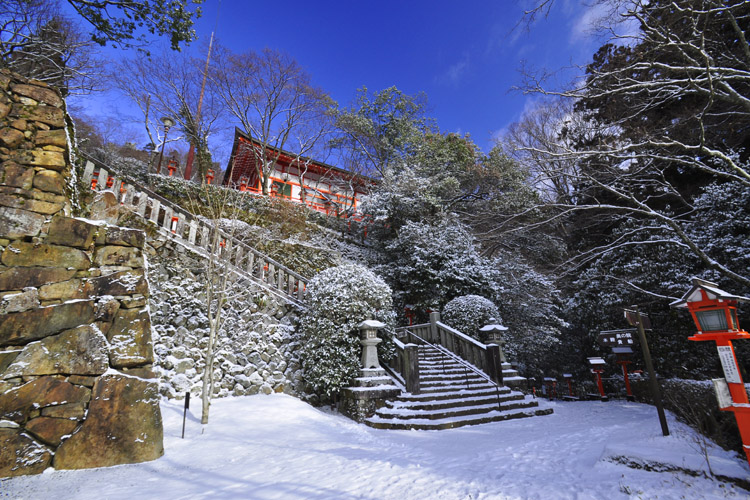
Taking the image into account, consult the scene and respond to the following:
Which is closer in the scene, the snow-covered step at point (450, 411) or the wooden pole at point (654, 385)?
the wooden pole at point (654, 385)

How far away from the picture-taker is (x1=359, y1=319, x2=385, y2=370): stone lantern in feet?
25.8

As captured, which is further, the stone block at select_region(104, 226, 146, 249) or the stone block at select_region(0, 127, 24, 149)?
the stone block at select_region(104, 226, 146, 249)

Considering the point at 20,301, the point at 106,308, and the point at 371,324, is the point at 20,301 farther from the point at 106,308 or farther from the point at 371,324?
the point at 371,324

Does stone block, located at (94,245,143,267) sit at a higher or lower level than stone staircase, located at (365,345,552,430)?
higher

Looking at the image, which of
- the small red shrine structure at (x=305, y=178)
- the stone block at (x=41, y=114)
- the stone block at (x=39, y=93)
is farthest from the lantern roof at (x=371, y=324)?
the small red shrine structure at (x=305, y=178)

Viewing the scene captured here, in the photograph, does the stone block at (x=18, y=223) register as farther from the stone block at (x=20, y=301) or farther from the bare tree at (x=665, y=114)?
the bare tree at (x=665, y=114)

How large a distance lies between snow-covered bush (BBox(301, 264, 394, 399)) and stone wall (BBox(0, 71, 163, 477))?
3.94m

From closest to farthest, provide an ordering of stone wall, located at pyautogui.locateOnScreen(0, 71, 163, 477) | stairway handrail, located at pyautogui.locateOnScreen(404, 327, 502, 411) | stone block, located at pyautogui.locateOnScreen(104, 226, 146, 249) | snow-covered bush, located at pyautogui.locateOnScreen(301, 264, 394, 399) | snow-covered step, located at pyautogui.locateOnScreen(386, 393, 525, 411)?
stone wall, located at pyautogui.locateOnScreen(0, 71, 163, 477), stone block, located at pyautogui.locateOnScreen(104, 226, 146, 249), snow-covered step, located at pyautogui.locateOnScreen(386, 393, 525, 411), snow-covered bush, located at pyautogui.locateOnScreen(301, 264, 394, 399), stairway handrail, located at pyautogui.locateOnScreen(404, 327, 502, 411)

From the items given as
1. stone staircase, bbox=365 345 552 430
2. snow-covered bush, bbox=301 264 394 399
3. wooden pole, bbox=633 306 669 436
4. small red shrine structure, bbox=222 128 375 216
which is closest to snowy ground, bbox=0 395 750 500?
wooden pole, bbox=633 306 669 436

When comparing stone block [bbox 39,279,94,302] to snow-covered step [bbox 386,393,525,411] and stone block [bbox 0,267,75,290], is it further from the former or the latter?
snow-covered step [bbox 386,393,525,411]

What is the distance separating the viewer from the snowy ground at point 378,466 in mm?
3410

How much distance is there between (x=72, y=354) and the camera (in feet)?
13.0

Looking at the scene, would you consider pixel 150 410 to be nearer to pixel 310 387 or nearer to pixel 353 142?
pixel 310 387

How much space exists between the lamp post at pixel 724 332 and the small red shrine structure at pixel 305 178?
15.7m
